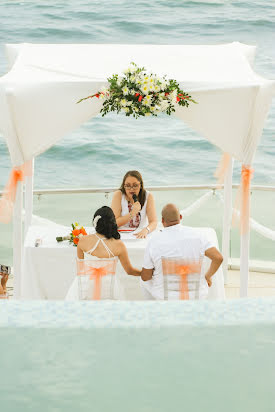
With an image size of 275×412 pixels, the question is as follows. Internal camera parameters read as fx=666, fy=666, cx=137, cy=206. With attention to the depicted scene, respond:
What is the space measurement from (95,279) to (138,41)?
24445 mm

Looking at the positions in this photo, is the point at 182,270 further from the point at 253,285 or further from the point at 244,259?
the point at 253,285

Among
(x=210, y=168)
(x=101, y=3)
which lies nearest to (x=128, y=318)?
(x=210, y=168)

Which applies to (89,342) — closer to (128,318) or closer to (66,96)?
(128,318)

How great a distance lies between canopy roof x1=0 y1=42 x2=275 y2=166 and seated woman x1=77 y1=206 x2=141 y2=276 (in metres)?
0.69

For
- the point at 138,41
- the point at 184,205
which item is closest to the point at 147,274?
the point at 184,205

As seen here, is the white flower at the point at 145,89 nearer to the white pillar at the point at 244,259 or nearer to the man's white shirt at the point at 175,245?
the man's white shirt at the point at 175,245

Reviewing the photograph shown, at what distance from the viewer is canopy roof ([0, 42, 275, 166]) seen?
4.34m

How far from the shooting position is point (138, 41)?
27.5m

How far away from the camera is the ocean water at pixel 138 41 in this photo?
20.8 m

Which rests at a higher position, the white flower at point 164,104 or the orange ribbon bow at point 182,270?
the white flower at point 164,104

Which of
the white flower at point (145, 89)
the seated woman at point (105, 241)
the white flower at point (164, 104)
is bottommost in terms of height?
the seated woman at point (105, 241)

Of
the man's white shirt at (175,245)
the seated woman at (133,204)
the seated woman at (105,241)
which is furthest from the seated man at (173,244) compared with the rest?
the seated woman at (133,204)

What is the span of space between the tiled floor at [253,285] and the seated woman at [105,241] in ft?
4.84

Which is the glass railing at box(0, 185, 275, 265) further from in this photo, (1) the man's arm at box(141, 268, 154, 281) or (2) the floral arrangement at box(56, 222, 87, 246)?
(1) the man's arm at box(141, 268, 154, 281)
